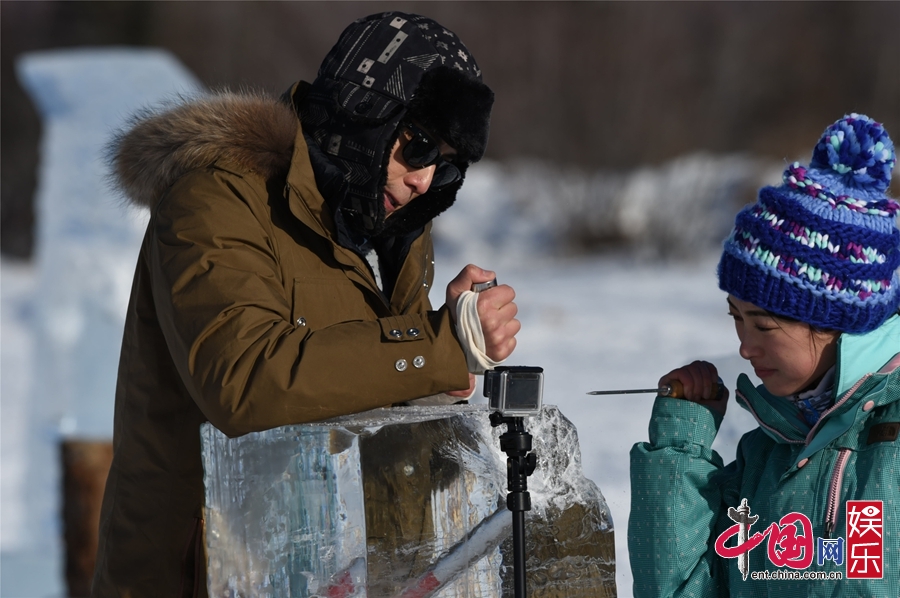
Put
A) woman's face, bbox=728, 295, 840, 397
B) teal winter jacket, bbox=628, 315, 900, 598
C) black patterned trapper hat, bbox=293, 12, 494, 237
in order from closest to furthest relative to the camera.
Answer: teal winter jacket, bbox=628, 315, 900, 598 → woman's face, bbox=728, 295, 840, 397 → black patterned trapper hat, bbox=293, 12, 494, 237

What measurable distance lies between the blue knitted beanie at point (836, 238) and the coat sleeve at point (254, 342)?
59 centimetres

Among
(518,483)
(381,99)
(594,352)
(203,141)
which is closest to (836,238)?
(518,483)

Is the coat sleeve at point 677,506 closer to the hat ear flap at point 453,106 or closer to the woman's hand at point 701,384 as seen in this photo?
the woman's hand at point 701,384

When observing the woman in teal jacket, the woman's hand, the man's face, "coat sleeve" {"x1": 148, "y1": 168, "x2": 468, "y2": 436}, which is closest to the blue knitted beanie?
the woman in teal jacket

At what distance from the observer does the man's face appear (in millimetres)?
2078

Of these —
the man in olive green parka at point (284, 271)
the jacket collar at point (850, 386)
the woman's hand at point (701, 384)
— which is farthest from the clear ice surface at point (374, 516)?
the jacket collar at point (850, 386)

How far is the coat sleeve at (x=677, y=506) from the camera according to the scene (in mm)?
1849

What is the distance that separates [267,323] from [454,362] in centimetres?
31

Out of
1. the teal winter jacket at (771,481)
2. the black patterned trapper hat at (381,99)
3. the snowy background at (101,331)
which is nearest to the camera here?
the teal winter jacket at (771,481)

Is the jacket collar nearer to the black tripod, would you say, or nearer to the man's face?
the black tripod

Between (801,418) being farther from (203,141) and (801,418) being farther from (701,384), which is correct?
(203,141)

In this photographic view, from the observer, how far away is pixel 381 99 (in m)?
2.02

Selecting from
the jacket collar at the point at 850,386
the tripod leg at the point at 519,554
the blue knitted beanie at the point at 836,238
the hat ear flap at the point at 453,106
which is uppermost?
the hat ear flap at the point at 453,106

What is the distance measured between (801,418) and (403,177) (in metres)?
0.92
